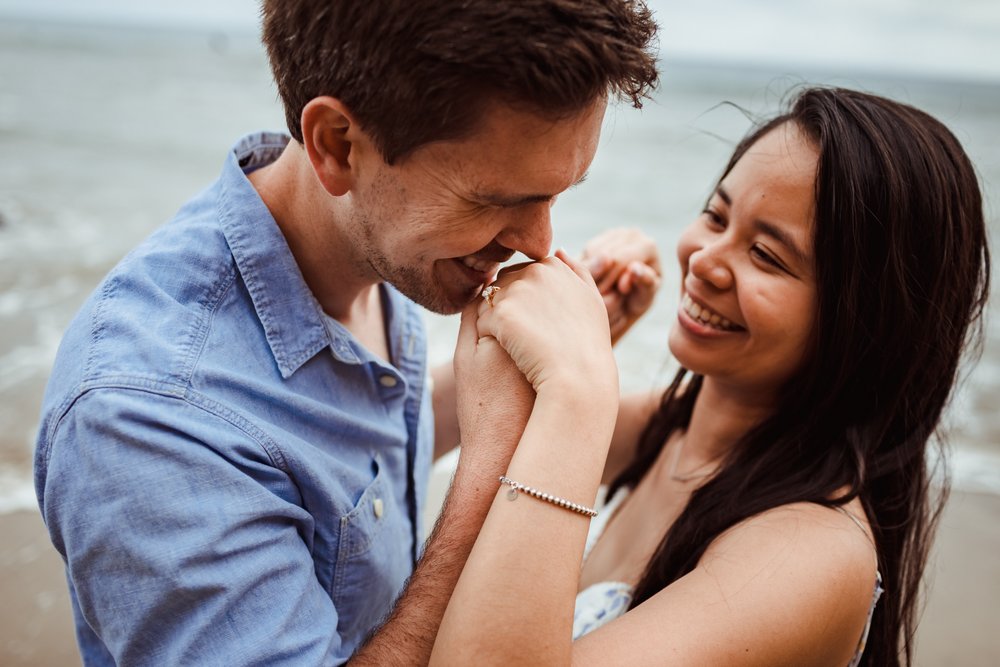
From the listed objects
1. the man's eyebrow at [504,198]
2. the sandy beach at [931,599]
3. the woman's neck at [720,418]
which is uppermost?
the man's eyebrow at [504,198]

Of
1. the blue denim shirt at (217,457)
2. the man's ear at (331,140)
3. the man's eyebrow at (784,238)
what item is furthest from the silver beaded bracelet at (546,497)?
the man's eyebrow at (784,238)

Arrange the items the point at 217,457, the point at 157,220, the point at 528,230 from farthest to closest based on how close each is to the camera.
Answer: the point at 157,220 → the point at 528,230 → the point at 217,457

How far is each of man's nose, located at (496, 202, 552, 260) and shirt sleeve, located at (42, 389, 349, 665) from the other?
0.89m

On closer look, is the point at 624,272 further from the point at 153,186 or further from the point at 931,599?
the point at 153,186

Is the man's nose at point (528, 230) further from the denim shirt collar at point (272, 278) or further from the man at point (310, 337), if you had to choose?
the denim shirt collar at point (272, 278)

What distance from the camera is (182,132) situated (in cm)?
1736

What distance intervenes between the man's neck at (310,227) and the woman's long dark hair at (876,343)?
126 centimetres

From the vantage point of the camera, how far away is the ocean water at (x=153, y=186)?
5.80 m

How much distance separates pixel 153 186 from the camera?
12352 mm

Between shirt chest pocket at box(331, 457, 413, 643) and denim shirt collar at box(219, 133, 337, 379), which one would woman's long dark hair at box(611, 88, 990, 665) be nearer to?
shirt chest pocket at box(331, 457, 413, 643)

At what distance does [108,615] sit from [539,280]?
1240mm

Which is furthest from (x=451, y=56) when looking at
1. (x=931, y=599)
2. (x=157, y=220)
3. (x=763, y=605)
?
(x=157, y=220)

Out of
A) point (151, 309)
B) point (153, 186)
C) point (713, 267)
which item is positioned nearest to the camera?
point (151, 309)

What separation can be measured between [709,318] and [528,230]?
0.80 m
